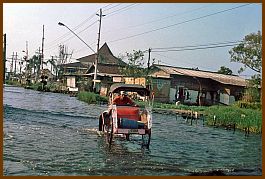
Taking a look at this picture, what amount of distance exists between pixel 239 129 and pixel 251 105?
1369 centimetres

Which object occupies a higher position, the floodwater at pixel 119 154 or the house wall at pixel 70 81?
the house wall at pixel 70 81

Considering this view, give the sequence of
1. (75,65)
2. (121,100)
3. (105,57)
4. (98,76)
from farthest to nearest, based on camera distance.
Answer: (75,65) < (105,57) < (98,76) < (121,100)

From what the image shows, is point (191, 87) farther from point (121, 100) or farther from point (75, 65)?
point (75, 65)

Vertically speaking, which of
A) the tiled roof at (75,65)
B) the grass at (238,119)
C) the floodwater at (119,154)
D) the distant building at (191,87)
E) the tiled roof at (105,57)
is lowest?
the floodwater at (119,154)

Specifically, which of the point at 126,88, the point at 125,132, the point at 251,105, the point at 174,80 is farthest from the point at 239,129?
the point at 174,80

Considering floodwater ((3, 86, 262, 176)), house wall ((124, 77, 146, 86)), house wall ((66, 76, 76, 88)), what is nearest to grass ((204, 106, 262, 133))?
floodwater ((3, 86, 262, 176))

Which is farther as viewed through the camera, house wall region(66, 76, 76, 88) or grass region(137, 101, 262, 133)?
house wall region(66, 76, 76, 88)

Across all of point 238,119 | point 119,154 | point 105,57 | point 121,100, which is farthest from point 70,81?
point 119,154

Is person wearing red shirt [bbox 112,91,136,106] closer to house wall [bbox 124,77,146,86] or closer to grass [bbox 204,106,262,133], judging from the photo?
grass [bbox 204,106,262,133]

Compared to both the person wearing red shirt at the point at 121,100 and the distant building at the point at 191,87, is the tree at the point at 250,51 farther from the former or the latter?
the person wearing red shirt at the point at 121,100

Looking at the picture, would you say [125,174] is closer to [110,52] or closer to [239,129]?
[239,129]

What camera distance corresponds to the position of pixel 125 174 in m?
9.26

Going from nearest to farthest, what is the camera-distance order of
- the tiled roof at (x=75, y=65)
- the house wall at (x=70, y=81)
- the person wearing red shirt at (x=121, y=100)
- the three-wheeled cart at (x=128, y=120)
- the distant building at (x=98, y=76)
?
the three-wheeled cart at (x=128, y=120) → the person wearing red shirt at (x=121, y=100) → the distant building at (x=98, y=76) → the house wall at (x=70, y=81) → the tiled roof at (x=75, y=65)

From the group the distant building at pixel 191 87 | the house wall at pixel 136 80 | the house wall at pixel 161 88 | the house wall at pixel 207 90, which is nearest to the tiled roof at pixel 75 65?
the house wall at pixel 136 80
